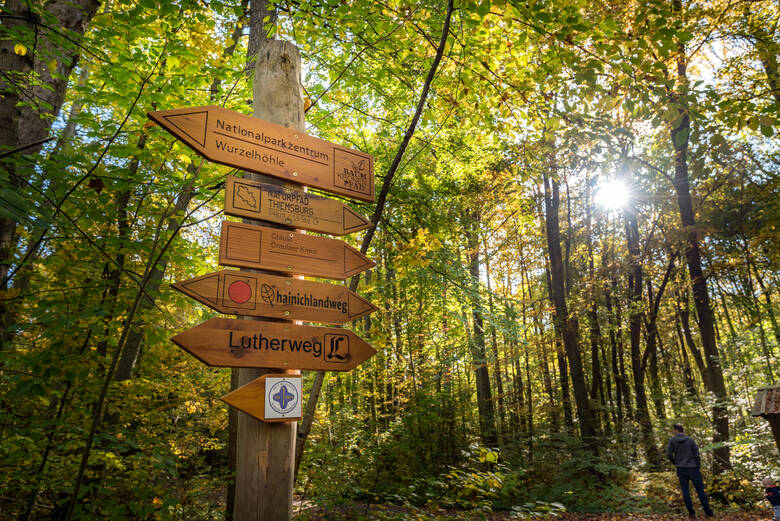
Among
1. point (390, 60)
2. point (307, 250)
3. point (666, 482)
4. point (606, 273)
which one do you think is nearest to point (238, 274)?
point (307, 250)

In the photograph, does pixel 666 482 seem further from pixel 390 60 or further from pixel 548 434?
pixel 390 60

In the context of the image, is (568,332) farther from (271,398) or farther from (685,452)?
(271,398)

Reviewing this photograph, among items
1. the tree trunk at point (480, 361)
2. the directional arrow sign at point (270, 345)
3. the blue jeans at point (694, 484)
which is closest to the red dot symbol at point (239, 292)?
the directional arrow sign at point (270, 345)

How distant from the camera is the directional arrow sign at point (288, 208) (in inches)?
88.5

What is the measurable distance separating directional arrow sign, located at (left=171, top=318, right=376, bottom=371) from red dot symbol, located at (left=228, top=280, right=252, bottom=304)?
11 centimetres

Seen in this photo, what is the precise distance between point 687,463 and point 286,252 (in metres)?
8.15

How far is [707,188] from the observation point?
12.3 metres

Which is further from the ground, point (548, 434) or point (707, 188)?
point (707, 188)

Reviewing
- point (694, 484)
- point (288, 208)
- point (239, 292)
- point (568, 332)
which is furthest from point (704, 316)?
point (239, 292)

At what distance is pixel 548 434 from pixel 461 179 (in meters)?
7.44

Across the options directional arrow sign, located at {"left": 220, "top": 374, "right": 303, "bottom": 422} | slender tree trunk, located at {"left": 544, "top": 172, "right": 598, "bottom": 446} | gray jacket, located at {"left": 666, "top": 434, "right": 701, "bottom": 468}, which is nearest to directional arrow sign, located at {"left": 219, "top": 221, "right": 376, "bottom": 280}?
directional arrow sign, located at {"left": 220, "top": 374, "right": 303, "bottom": 422}

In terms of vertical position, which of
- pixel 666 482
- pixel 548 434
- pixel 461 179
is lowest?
pixel 666 482

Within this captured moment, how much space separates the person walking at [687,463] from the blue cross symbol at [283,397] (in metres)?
7.51

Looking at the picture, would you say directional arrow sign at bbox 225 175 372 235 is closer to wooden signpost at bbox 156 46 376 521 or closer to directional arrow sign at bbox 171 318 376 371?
wooden signpost at bbox 156 46 376 521
